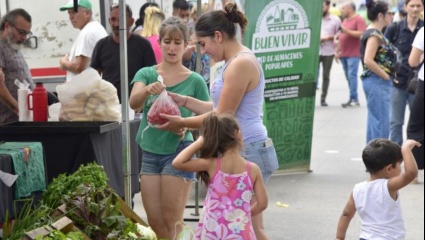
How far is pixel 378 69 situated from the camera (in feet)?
36.1

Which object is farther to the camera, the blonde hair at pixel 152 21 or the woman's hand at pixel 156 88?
the blonde hair at pixel 152 21

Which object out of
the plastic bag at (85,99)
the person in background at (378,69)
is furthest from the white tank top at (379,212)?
the person in background at (378,69)

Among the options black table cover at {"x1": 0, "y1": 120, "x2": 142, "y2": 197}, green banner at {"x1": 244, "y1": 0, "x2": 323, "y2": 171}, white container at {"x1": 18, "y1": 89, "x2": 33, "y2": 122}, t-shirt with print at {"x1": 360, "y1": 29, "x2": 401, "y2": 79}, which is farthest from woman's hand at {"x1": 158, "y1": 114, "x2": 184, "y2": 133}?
t-shirt with print at {"x1": 360, "y1": 29, "x2": 401, "y2": 79}

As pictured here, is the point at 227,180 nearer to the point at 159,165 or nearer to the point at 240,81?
the point at 240,81

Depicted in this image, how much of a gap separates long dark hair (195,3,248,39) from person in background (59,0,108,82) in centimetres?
429

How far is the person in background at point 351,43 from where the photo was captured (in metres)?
18.5

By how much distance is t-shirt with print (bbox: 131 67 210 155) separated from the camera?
6.63m

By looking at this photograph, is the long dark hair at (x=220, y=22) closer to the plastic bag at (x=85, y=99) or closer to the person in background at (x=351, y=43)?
the plastic bag at (x=85, y=99)

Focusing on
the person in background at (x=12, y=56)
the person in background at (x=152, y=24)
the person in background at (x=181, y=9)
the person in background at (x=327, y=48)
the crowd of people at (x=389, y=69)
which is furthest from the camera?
the person in background at (x=327, y=48)

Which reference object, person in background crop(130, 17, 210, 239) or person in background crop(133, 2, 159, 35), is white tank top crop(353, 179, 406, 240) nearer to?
person in background crop(130, 17, 210, 239)

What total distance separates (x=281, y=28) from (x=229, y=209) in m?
5.10

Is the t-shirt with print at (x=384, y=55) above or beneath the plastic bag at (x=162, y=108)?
beneath

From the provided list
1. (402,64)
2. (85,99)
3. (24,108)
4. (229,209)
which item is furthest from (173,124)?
(402,64)

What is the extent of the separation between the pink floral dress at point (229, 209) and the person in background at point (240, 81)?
1.54 feet
